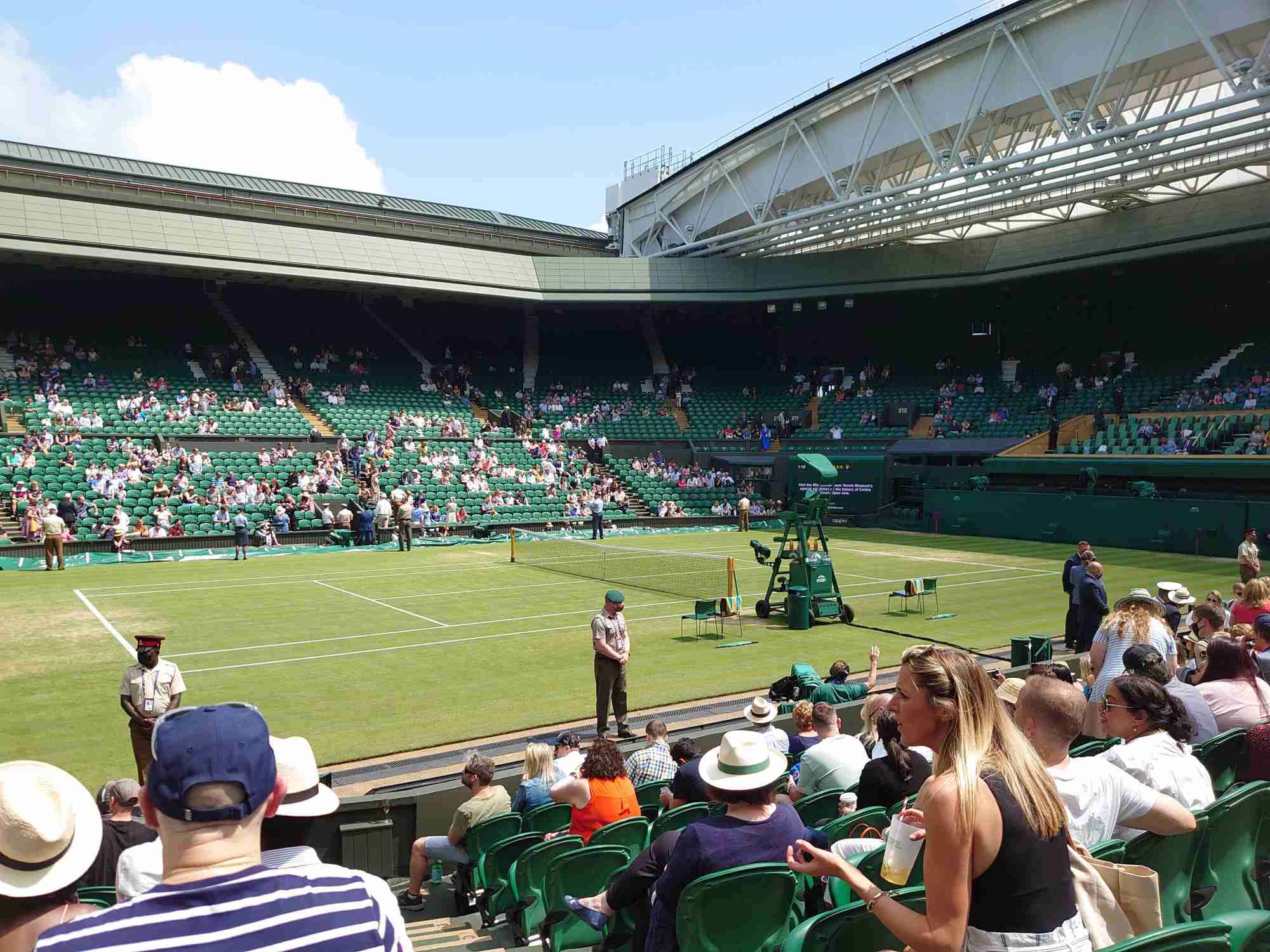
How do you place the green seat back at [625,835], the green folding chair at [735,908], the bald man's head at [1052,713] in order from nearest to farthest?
1. the bald man's head at [1052,713]
2. the green folding chair at [735,908]
3. the green seat back at [625,835]

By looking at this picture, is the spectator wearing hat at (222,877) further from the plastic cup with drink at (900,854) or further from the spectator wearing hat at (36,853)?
the plastic cup with drink at (900,854)

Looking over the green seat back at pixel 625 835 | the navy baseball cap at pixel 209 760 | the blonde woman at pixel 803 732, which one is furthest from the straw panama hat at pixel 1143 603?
the navy baseball cap at pixel 209 760

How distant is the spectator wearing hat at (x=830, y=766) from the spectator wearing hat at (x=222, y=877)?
15.8 feet

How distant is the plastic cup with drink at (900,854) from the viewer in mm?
3150

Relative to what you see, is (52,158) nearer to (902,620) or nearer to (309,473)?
(309,473)

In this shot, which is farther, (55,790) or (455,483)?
(455,483)

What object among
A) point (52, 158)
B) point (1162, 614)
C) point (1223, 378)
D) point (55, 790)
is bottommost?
point (1162, 614)

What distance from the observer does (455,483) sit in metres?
38.2


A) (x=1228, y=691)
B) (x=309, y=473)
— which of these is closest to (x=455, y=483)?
(x=309, y=473)

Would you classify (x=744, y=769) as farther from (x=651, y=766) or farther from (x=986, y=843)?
(x=651, y=766)

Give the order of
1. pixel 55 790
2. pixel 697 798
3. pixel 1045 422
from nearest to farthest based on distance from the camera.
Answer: pixel 55 790 → pixel 697 798 → pixel 1045 422

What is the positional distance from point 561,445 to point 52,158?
26256mm

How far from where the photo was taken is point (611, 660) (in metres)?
11.3

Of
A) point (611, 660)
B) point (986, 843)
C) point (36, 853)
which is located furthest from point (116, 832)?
point (611, 660)
